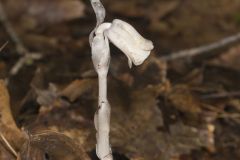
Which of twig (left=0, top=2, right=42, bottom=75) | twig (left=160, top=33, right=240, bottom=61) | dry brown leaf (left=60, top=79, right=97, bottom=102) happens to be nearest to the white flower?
dry brown leaf (left=60, top=79, right=97, bottom=102)

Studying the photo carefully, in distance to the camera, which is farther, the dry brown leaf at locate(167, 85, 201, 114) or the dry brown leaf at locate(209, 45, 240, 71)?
the dry brown leaf at locate(209, 45, 240, 71)

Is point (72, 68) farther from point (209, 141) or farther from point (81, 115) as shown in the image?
point (209, 141)

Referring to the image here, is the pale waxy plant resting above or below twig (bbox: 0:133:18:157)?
above

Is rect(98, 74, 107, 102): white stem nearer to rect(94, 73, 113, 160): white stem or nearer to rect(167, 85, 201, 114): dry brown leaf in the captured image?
rect(94, 73, 113, 160): white stem

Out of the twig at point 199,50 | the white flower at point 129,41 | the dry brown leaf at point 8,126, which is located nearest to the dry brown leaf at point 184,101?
the twig at point 199,50

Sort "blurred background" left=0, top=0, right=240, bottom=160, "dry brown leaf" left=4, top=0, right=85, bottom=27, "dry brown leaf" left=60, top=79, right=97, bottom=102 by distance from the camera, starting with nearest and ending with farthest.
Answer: "blurred background" left=0, top=0, right=240, bottom=160, "dry brown leaf" left=60, top=79, right=97, bottom=102, "dry brown leaf" left=4, top=0, right=85, bottom=27

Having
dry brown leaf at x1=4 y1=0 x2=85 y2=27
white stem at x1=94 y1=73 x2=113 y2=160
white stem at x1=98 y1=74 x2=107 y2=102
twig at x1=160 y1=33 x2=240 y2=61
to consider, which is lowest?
Answer: twig at x1=160 y1=33 x2=240 y2=61

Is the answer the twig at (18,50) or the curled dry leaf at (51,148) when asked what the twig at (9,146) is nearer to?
the curled dry leaf at (51,148)
